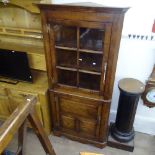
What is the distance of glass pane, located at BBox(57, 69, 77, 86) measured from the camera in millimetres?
1738

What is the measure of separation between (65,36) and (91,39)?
0.74 ft

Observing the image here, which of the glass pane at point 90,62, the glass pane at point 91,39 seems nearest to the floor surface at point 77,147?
the glass pane at point 90,62

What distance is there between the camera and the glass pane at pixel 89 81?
1.70 m

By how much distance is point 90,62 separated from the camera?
1.64 metres

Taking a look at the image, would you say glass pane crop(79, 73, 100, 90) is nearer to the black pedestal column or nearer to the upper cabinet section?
the upper cabinet section

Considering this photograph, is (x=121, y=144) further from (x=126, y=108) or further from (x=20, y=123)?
(x=20, y=123)

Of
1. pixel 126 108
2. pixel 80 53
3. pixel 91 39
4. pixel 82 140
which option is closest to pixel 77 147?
pixel 82 140

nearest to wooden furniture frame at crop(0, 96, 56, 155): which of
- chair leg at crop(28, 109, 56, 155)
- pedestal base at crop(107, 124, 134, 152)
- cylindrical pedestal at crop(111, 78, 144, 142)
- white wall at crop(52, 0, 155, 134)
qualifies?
chair leg at crop(28, 109, 56, 155)

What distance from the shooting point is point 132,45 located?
1.72m

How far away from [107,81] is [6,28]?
4.22 feet

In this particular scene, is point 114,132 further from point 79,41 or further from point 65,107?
point 79,41

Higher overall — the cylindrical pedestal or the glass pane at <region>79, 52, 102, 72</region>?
the glass pane at <region>79, 52, 102, 72</region>

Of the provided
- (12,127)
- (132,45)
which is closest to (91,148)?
(132,45)

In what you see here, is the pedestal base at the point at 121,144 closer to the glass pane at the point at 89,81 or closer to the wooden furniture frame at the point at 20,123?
the glass pane at the point at 89,81
